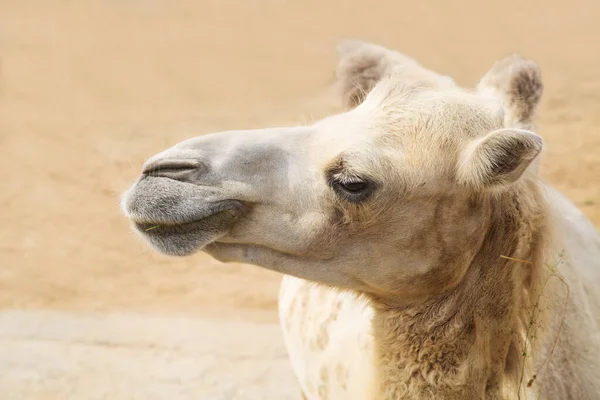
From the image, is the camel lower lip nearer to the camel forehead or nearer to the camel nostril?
the camel nostril

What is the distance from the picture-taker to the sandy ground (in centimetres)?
645

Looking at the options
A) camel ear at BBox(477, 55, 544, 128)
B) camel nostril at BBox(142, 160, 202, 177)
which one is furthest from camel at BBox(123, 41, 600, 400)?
camel ear at BBox(477, 55, 544, 128)

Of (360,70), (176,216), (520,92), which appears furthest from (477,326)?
(360,70)

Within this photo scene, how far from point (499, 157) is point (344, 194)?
1.75ft

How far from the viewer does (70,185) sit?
10.1m

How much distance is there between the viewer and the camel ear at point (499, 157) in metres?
2.62

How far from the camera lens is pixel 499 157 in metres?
2.68

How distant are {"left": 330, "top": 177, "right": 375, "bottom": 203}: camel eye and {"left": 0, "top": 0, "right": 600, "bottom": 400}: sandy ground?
59.0 inches

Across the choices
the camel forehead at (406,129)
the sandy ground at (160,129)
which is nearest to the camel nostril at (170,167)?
the camel forehead at (406,129)

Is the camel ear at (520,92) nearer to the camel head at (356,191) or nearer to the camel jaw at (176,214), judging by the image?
the camel head at (356,191)

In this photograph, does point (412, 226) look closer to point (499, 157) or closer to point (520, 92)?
point (499, 157)

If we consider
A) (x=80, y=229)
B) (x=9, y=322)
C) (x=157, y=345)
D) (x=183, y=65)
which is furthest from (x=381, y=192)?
(x=183, y=65)

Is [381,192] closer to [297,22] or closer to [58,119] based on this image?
[58,119]

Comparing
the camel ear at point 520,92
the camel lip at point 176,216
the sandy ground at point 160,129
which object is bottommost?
the sandy ground at point 160,129
